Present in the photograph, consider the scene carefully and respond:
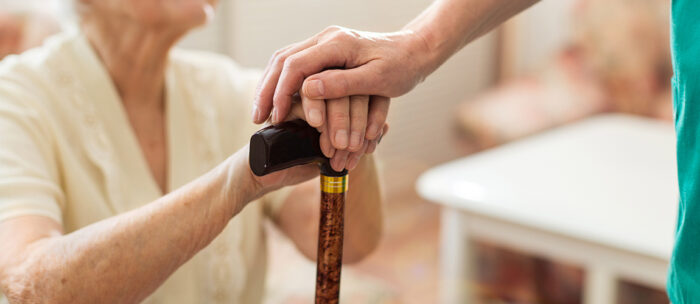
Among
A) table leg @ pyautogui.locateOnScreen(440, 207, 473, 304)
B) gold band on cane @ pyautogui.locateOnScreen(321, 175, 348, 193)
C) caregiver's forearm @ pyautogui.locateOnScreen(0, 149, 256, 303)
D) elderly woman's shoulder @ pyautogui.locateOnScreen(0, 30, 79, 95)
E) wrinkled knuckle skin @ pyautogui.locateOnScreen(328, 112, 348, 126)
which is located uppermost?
elderly woman's shoulder @ pyautogui.locateOnScreen(0, 30, 79, 95)

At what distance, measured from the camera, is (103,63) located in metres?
1.11

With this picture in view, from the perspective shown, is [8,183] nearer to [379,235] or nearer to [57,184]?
[57,184]

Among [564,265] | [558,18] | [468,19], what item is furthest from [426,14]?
[558,18]

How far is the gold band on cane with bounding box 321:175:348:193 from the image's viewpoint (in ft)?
2.29

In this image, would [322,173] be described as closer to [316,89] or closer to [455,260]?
[316,89]

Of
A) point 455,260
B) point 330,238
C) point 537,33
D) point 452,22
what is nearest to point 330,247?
point 330,238

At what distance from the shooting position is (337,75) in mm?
695

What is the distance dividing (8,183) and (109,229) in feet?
0.57

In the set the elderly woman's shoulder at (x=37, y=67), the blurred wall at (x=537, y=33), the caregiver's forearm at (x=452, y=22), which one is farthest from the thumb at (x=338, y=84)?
A: the blurred wall at (x=537, y=33)

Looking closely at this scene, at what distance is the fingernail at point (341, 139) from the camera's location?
685mm

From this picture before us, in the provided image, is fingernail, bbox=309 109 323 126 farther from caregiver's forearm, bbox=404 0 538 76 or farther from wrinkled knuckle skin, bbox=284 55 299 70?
caregiver's forearm, bbox=404 0 538 76

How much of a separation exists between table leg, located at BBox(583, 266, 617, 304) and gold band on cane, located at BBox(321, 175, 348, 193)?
A: 1.00 meters

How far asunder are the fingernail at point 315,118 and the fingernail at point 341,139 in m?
0.02

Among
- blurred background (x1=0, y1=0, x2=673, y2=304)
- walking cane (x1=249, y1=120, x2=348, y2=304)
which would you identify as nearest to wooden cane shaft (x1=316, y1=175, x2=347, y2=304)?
walking cane (x1=249, y1=120, x2=348, y2=304)
